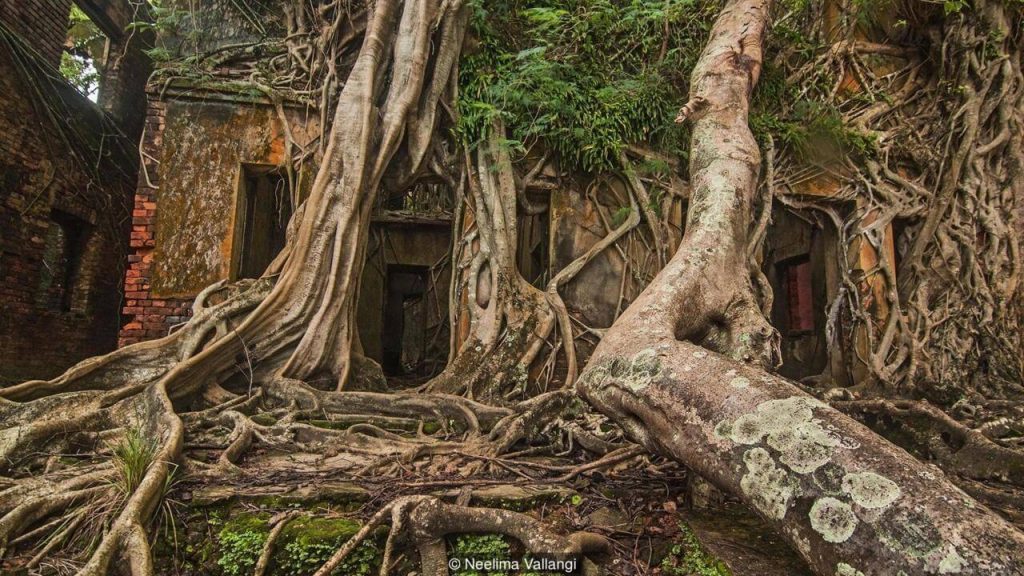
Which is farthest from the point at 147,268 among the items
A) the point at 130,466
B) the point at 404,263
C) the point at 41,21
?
the point at 41,21

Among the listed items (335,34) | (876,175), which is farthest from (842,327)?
(335,34)

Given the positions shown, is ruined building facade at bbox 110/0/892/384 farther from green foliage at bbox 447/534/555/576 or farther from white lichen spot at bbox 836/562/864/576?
white lichen spot at bbox 836/562/864/576

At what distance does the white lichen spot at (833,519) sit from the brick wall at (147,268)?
4.55 meters

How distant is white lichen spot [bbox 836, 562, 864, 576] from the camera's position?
109 cm

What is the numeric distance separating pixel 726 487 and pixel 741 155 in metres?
1.99

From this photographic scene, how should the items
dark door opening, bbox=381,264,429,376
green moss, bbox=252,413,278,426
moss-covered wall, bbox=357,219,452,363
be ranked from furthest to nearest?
dark door opening, bbox=381,264,429,376, moss-covered wall, bbox=357,219,452,363, green moss, bbox=252,413,278,426

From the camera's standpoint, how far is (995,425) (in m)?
3.17

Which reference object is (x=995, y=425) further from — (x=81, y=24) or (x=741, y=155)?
(x=81, y=24)

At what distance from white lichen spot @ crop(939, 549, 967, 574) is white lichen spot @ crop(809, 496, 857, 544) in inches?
6.0

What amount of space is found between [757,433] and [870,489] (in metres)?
0.27

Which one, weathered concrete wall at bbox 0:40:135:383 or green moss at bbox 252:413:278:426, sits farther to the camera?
weathered concrete wall at bbox 0:40:135:383

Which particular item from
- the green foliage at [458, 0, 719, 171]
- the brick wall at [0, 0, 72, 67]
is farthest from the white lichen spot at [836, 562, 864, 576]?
the brick wall at [0, 0, 72, 67]

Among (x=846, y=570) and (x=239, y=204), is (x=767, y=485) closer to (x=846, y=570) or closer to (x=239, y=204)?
(x=846, y=570)

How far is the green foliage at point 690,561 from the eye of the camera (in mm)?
1655
